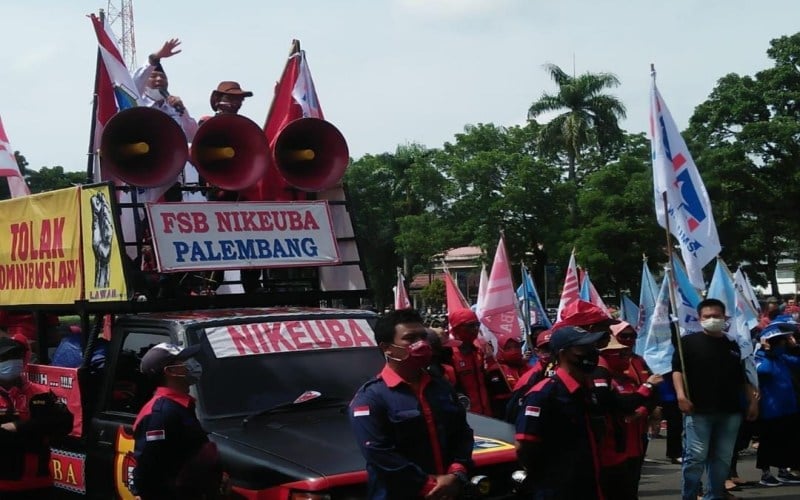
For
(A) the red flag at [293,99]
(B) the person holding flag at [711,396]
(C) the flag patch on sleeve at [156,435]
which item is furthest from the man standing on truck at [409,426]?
(A) the red flag at [293,99]

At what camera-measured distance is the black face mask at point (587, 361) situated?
193 inches

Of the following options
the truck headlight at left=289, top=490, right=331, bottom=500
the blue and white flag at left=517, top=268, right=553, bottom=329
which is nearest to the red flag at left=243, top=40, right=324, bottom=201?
the truck headlight at left=289, top=490, right=331, bottom=500

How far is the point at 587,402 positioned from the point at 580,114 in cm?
4416

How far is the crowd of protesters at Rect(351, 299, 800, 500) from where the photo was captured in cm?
441

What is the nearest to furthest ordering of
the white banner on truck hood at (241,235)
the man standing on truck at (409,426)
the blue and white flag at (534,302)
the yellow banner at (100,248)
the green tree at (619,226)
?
Result: the man standing on truck at (409,426)
the yellow banner at (100,248)
the white banner on truck hood at (241,235)
the blue and white flag at (534,302)
the green tree at (619,226)

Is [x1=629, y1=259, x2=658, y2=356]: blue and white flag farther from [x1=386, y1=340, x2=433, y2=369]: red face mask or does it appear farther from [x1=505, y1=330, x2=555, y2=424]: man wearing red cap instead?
[x1=386, y1=340, x2=433, y2=369]: red face mask

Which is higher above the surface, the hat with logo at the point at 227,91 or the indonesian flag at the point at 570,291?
the hat with logo at the point at 227,91

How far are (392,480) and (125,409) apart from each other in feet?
8.16

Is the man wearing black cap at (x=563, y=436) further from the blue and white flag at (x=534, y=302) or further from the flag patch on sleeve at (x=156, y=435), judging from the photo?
the blue and white flag at (x=534, y=302)

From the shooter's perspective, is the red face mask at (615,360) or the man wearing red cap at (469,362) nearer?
the red face mask at (615,360)

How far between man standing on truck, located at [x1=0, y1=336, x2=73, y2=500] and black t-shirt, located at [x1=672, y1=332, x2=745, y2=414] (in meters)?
4.49

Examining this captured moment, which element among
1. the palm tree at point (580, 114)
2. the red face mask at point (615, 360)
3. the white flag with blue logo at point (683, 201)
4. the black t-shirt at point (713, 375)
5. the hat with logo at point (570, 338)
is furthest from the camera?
the palm tree at point (580, 114)

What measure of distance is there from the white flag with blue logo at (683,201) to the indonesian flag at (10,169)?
5744 millimetres

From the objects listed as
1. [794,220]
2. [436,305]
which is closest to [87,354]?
[794,220]
